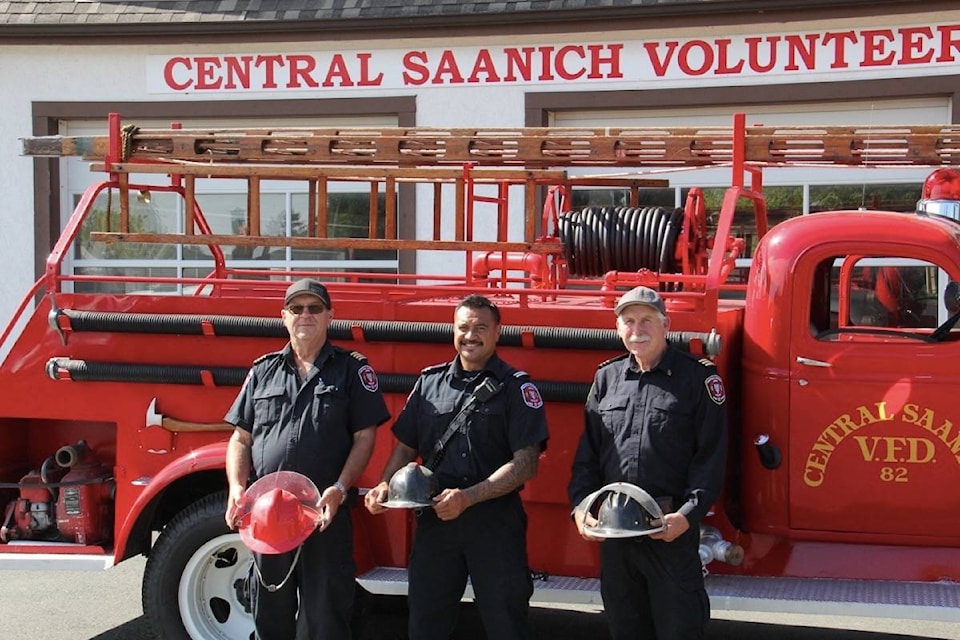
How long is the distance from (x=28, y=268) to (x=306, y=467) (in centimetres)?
874

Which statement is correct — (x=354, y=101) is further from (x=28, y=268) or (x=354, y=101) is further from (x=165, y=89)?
(x=28, y=268)

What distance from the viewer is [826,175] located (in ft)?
34.1

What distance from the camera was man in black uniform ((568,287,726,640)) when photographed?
3.98 metres

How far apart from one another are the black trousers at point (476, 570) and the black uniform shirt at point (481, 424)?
15 centimetres

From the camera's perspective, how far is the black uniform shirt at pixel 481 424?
414cm

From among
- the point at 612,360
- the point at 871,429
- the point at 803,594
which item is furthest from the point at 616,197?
the point at 803,594

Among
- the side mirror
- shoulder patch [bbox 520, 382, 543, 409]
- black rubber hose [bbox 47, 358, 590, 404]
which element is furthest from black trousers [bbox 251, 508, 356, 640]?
the side mirror

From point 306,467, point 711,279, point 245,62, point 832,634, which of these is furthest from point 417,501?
point 245,62

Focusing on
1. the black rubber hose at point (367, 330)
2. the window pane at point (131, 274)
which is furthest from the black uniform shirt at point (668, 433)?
the window pane at point (131, 274)

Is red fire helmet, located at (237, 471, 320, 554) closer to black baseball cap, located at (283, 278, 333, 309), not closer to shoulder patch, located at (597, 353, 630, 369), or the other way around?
black baseball cap, located at (283, 278, 333, 309)

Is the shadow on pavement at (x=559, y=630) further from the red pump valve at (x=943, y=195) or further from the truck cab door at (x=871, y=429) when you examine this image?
the red pump valve at (x=943, y=195)

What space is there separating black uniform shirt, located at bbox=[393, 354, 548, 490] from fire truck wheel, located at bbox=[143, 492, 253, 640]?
3.90ft

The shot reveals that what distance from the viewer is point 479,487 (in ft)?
13.2

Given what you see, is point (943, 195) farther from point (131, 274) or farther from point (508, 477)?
point (131, 274)
